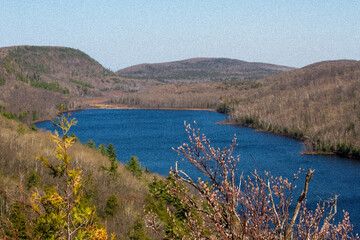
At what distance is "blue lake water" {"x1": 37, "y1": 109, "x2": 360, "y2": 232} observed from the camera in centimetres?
3659

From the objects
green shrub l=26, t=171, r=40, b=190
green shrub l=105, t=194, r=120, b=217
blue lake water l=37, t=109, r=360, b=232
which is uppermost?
green shrub l=26, t=171, r=40, b=190

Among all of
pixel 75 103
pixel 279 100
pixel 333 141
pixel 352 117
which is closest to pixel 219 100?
pixel 279 100

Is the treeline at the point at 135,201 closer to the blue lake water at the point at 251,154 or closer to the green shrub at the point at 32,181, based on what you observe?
the green shrub at the point at 32,181

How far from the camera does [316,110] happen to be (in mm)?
84875

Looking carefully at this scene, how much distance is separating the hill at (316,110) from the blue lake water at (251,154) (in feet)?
12.1

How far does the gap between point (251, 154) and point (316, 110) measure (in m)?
37.3

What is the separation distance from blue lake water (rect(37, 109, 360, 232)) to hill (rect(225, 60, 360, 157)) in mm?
3701

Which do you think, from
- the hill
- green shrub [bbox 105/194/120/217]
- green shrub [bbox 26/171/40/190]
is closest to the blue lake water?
the hill

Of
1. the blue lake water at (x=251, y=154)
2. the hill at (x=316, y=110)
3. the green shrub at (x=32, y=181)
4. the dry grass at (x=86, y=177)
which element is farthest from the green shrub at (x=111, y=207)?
the hill at (x=316, y=110)

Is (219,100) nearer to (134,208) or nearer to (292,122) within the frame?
(292,122)

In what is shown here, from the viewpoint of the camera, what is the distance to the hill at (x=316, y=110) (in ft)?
199

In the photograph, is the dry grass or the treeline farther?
the dry grass

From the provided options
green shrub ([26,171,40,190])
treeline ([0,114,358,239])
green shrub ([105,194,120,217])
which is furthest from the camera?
green shrub ([105,194,120,217])

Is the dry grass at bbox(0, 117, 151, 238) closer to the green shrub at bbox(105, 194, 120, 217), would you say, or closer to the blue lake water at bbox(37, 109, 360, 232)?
the green shrub at bbox(105, 194, 120, 217)
